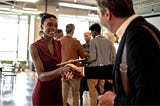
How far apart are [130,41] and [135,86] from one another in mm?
182

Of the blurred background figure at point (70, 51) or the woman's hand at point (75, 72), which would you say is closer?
the woman's hand at point (75, 72)

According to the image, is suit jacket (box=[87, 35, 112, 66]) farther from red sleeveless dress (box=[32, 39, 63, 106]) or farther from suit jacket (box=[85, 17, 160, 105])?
suit jacket (box=[85, 17, 160, 105])

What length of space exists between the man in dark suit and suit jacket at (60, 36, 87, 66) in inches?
128

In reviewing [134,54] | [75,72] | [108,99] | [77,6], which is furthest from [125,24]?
[77,6]

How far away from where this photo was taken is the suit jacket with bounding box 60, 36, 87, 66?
4598 millimetres

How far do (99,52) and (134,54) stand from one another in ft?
12.0

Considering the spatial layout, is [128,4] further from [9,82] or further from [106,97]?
[9,82]

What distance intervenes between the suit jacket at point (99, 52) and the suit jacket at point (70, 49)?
0.16 meters

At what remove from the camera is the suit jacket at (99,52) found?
4.72 metres

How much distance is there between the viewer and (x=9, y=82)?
9.68 metres

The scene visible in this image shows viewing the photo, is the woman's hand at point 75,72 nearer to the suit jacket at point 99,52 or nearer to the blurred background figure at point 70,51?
the blurred background figure at point 70,51

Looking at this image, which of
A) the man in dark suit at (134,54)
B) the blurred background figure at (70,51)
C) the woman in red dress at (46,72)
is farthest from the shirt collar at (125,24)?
the blurred background figure at (70,51)

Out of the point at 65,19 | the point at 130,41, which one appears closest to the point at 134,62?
the point at 130,41

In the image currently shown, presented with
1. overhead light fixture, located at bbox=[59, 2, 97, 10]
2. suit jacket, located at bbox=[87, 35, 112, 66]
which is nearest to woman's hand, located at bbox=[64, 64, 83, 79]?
suit jacket, located at bbox=[87, 35, 112, 66]
